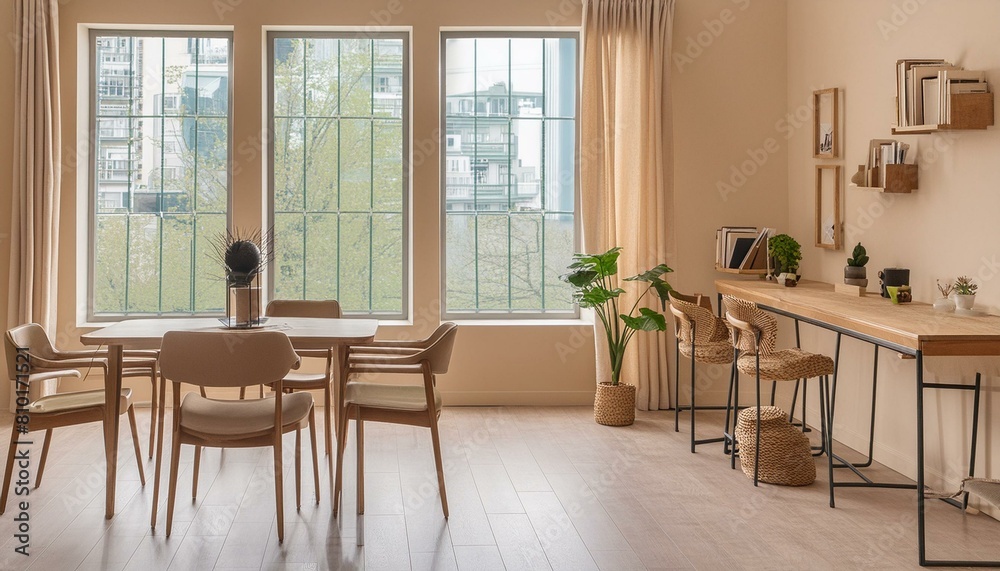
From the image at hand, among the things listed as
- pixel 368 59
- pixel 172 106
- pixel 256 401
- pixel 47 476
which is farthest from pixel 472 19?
pixel 47 476

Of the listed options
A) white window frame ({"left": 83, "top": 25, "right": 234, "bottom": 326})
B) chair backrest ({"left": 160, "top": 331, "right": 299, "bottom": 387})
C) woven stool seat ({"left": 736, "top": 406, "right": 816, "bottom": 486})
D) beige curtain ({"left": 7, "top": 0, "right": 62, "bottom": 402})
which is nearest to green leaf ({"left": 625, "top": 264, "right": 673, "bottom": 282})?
woven stool seat ({"left": 736, "top": 406, "right": 816, "bottom": 486})

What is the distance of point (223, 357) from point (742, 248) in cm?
350

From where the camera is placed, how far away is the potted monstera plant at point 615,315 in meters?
5.15

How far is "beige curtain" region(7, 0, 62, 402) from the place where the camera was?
5430mm

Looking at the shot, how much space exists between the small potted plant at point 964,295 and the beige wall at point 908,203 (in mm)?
105

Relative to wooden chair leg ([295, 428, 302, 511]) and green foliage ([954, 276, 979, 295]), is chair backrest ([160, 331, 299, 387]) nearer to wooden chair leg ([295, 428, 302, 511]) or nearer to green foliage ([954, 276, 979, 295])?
wooden chair leg ([295, 428, 302, 511])

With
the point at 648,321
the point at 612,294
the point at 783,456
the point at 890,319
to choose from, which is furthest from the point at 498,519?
the point at 612,294

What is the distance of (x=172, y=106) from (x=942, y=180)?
4.81 metres

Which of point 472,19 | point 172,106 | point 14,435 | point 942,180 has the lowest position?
point 14,435

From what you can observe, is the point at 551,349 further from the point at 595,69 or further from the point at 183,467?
the point at 183,467

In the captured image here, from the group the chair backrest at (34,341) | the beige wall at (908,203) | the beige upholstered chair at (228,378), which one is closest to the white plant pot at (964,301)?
the beige wall at (908,203)

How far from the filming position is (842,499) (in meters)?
3.88

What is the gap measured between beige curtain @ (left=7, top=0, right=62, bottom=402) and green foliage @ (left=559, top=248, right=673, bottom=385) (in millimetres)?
3376

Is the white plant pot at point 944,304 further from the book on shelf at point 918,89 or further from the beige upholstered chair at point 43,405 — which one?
the beige upholstered chair at point 43,405
